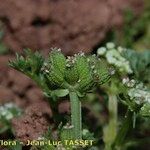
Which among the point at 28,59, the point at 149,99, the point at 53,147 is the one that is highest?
the point at 28,59

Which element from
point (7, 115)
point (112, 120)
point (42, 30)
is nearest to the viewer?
point (7, 115)

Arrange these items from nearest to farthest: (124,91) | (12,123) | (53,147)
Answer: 1. (53,147)
2. (124,91)
3. (12,123)

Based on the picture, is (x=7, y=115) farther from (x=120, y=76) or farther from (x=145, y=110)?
(x=145, y=110)

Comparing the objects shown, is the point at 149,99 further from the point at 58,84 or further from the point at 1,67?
the point at 1,67

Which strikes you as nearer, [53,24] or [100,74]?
[100,74]

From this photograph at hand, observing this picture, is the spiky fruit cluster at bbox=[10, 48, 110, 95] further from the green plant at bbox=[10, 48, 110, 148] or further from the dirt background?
the dirt background

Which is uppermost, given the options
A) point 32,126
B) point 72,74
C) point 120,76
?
point 120,76

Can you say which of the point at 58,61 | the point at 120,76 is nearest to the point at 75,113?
the point at 58,61

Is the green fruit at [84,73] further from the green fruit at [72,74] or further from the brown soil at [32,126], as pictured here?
the brown soil at [32,126]

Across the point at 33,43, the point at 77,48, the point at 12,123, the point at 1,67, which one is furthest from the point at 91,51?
the point at 12,123
